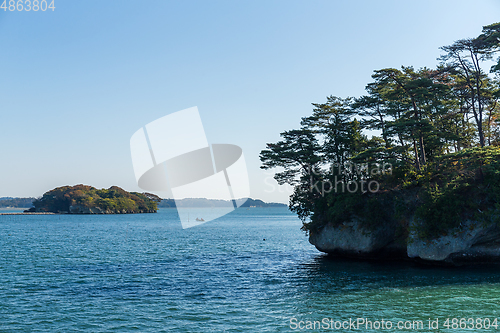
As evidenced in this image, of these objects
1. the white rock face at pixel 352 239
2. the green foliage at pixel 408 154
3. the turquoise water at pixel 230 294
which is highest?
the green foliage at pixel 408 154

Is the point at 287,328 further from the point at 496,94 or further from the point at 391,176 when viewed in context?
the point at 496,94

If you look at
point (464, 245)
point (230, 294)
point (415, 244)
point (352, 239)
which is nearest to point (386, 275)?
point (415, 244)

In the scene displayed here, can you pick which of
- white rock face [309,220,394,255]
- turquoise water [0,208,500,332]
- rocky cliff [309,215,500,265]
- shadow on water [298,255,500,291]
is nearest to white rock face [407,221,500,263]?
rocky cliff [309,215,500,265]

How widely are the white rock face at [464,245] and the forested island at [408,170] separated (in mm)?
77

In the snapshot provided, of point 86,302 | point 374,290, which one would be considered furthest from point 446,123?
point 86,302

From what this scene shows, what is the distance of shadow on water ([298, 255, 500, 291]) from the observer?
79.0 feet

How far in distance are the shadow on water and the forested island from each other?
1627 mm

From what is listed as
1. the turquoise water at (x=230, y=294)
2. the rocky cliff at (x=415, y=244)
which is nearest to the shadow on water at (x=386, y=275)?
the turquoise water at (x=230, y=294)

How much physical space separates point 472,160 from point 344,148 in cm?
1696

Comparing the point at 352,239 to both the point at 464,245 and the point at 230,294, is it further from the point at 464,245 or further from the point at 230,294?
the point at 230,294

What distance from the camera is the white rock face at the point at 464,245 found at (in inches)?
1124

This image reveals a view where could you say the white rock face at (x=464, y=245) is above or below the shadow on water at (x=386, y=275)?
above

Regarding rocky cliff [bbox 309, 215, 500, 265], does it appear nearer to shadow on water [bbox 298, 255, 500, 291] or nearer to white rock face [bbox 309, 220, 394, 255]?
white rock face [bbox 309, 220, 394, 255]

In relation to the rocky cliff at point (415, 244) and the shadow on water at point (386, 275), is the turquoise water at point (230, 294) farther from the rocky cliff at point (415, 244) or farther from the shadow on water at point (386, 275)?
the rocky cliff at point (415, 244)
